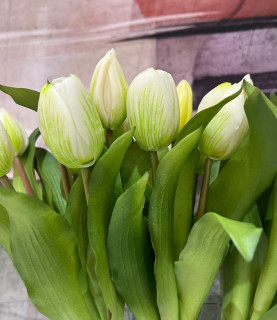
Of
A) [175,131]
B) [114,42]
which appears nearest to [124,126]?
[175,131]

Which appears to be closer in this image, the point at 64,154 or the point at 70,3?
the point at 64,154

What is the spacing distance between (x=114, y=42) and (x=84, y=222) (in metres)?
0.37

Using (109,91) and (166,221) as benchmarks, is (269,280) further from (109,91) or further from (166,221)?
(109,91)

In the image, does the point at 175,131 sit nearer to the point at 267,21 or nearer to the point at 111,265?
the point at 111,265

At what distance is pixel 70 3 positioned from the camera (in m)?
0.68

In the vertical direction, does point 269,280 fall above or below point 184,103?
below

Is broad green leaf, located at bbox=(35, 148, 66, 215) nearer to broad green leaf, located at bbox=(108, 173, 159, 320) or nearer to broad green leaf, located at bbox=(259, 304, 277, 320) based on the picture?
broad green leaf, located at bbox=(108, 173, 159, 320)

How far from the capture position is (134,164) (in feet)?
1.33

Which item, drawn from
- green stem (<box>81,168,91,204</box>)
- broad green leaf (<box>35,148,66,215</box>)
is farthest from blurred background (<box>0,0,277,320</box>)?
green stem (<box>81,168,91,204</box>)

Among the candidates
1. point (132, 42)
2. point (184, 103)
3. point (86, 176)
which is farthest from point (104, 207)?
point (132, 42)

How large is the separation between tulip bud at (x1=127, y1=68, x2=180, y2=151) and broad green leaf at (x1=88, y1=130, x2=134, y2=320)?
1.0 inches

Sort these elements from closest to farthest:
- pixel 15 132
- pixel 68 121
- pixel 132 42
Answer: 1. pixel 68 121
2. pixel 15 132
3. pixel 132 42

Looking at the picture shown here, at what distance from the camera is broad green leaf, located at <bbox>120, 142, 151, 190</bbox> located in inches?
15.9

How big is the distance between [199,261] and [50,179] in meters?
0.19
